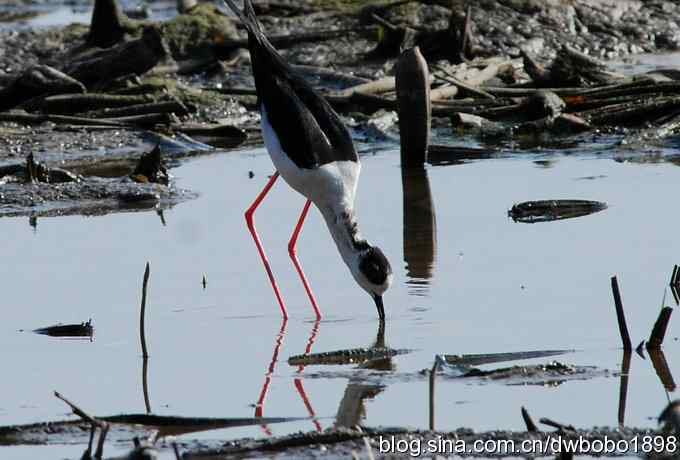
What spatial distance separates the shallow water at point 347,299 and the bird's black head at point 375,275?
0.12m

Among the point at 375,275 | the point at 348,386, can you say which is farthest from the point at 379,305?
the point at 348,386

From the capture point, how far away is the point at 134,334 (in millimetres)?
6723

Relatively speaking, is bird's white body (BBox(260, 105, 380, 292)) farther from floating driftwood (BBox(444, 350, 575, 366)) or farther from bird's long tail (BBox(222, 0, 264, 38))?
floating driftwood (BBox(444, 350, 575, 366))

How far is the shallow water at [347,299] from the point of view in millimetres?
5668

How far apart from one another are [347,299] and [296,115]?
104cm

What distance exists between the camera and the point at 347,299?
7574 mm

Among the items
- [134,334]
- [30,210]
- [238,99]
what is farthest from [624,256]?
[238,99]

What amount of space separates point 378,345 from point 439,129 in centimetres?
575

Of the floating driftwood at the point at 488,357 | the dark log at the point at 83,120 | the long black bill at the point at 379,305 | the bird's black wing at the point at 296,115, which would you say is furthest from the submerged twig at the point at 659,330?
the dark log at the point at 83,120

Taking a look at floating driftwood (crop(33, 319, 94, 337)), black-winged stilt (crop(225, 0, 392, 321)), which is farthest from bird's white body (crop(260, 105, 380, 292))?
floating driftwood (crop(33, 319, 94, 337))

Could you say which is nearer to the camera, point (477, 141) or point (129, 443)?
point (129, 443)

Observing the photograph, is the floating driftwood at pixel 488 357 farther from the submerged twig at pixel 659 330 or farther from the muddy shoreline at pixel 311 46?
the muddy shoreline at pixel 311 46

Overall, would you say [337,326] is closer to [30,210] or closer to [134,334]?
[134,334]

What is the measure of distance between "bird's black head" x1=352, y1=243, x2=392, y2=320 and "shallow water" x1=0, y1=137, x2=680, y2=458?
0.12 metres
